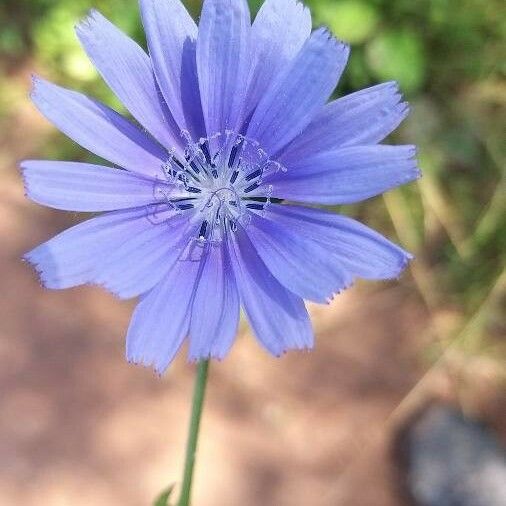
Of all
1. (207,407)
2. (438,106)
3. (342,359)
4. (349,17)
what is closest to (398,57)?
(349,17)

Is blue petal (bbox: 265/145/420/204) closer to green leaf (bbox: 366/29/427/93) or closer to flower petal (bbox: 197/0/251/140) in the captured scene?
flower petal (bbox: 197/0/251/140)

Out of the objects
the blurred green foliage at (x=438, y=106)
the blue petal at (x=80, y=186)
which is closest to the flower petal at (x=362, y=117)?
the blue petal at (x=80, y=186)

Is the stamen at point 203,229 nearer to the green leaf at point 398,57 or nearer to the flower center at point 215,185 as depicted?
the flower center at point 215,185

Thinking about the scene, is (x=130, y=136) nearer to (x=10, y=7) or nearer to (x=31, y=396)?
(x=31, y=396)

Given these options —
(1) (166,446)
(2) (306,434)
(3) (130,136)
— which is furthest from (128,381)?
(3) (130,136)

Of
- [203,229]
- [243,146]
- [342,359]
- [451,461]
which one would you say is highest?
[342,359]

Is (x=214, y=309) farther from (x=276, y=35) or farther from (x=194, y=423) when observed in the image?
(x=276, y=35)
